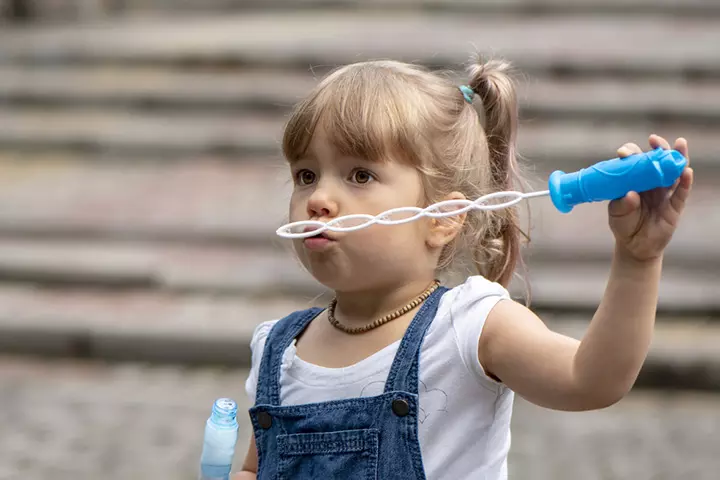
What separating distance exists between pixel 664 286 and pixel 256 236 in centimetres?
171

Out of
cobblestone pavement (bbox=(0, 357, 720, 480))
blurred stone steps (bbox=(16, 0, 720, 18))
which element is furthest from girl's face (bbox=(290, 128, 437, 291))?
blurred stone steps (bbox=(16, 0, 720, 18))

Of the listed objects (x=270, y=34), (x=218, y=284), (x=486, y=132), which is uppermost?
(x=486, y=132)

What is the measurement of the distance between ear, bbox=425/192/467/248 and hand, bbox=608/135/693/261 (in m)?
0.38

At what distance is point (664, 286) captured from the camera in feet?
12.1

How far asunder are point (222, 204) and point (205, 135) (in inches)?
29.4

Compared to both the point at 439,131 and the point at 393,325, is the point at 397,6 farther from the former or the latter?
the point at 393,325

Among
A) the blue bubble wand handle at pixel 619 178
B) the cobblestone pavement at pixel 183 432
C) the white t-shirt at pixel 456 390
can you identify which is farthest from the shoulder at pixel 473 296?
the cobblestone pavement at pixel 183 432

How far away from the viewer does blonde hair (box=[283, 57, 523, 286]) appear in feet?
4.59

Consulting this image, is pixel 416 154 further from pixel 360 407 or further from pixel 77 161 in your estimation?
pixel 77 161

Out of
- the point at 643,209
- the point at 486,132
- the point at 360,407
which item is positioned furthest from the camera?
the point at 486,132

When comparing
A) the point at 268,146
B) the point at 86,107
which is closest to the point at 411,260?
the point at 268,146

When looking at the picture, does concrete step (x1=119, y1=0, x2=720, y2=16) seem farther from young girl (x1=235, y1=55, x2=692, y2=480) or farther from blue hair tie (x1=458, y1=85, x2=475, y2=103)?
young girl (x1=235, y1=55, x2=692, y2=480)

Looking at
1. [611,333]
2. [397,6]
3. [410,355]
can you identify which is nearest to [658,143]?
[611,333]

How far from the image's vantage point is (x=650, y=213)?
109 centimetres
